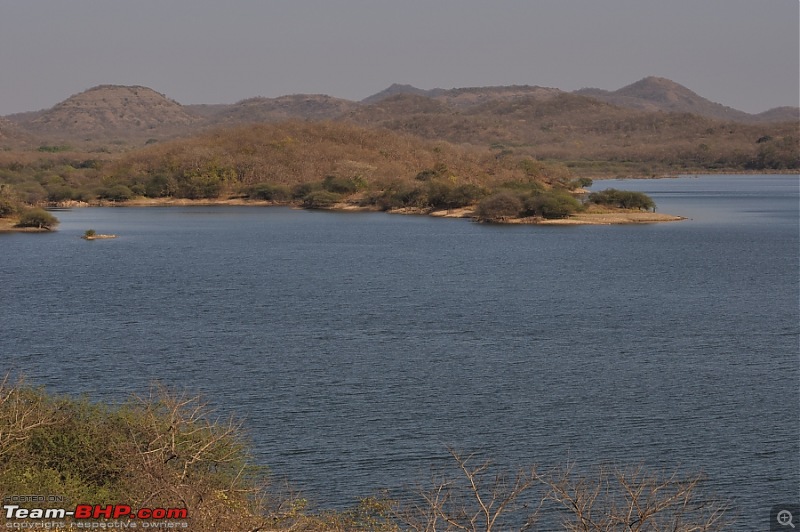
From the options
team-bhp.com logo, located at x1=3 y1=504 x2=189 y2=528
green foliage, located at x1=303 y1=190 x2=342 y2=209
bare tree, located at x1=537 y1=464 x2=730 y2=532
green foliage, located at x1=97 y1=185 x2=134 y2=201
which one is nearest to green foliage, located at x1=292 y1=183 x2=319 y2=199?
green foliage, located at x1=303 y1=190 x2=342 y2=209

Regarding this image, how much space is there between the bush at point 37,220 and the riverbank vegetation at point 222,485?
81.9 meters

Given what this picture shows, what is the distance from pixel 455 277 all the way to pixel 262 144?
13131cm

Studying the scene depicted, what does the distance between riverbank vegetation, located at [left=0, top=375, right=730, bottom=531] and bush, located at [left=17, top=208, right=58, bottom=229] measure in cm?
8194

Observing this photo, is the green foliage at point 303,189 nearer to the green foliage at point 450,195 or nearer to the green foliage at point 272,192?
the green foliage at point 272,192

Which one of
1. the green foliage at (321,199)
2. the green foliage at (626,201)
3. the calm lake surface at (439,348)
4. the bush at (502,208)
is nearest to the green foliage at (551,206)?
the bush at (502,208)

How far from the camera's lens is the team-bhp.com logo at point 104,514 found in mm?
18547

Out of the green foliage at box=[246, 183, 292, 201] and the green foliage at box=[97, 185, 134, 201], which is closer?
the green foliage at box=[97, 185, 134, 201]

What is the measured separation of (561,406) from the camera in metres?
34.5

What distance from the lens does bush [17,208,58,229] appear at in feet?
349

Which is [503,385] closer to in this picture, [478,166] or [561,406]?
[561,406]

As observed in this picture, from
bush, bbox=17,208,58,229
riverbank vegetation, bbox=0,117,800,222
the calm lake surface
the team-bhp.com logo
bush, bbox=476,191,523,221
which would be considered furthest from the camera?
riverbank vegetation, bbox=0,117,800,222

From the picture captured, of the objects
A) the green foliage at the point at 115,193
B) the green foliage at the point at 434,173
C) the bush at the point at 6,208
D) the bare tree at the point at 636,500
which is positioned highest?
the green foliage at the point at 434,173

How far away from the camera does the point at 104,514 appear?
65.6 feet

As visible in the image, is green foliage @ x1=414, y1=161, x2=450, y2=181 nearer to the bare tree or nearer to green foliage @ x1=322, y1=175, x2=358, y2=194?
green foliage @ x1=322, y1=175, x2=358, y2=194
